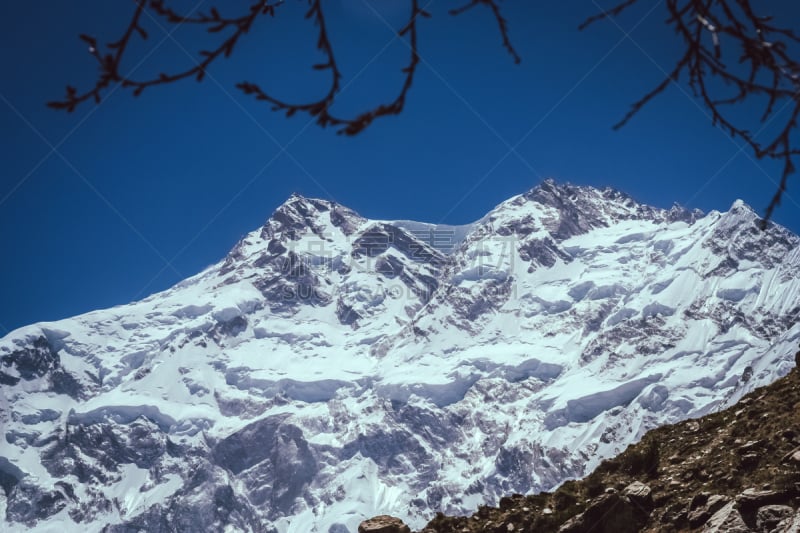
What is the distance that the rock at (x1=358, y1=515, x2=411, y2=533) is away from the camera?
39.1ft

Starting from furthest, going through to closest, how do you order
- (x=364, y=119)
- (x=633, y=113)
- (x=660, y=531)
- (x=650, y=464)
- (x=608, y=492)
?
(x=650, y=464), (x=608, y=492), (x=660, y=531), (x=633, y=113), (x=364, y=119)

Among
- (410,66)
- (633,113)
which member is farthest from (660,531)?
(410,66)

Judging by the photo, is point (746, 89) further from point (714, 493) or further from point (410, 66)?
point (714, 493)

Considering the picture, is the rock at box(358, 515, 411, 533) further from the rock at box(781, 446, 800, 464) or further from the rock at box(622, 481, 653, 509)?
the rock at box(781, 446, 800, 464)

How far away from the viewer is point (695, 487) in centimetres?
992

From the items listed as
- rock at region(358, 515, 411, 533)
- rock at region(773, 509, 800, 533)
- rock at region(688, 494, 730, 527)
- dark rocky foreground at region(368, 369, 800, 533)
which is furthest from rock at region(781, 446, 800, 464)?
rock at region(358, 515, 411, 533)

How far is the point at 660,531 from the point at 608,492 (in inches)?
52.3

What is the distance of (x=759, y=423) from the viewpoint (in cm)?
1107

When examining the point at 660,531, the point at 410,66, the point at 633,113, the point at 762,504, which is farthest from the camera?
the point at 660,531

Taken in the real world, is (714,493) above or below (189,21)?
above

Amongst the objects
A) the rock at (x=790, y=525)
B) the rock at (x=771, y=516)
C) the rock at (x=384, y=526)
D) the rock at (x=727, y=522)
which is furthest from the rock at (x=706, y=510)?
the rock at (x=384, y=526)

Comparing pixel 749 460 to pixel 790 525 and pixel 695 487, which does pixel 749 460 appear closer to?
pixel 695 487

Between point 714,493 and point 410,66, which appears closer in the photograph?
point 410,66

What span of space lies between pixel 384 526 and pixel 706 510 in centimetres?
502
